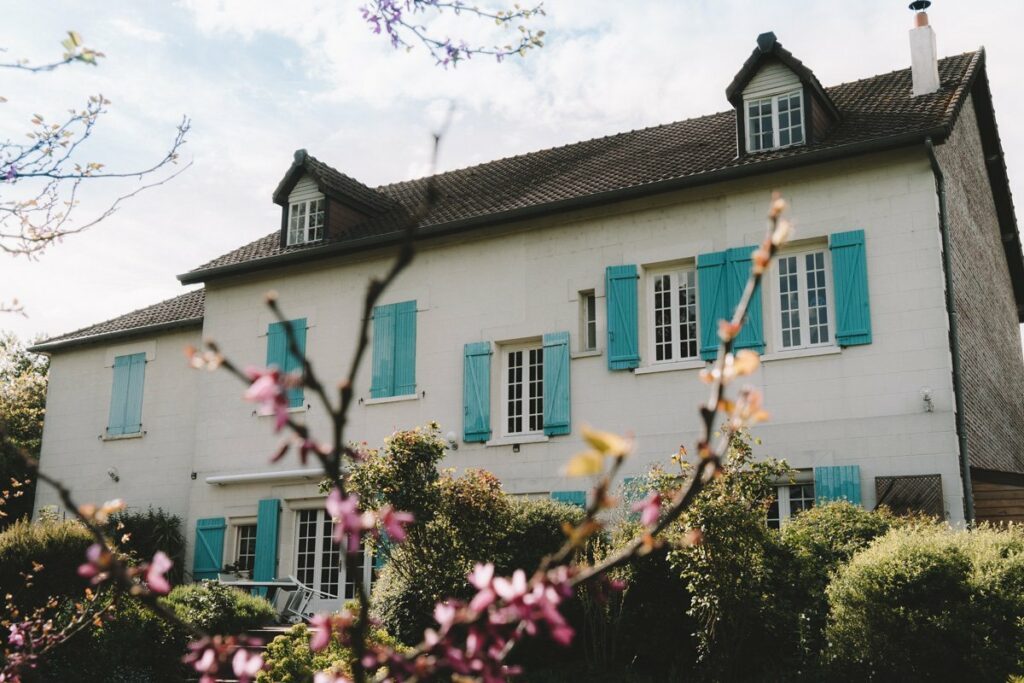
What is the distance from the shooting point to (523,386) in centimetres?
1658

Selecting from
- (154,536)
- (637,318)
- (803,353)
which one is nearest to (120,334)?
(154,536)

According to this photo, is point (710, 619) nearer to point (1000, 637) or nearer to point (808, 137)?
point (1000, 637)

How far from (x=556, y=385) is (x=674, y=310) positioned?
209cm

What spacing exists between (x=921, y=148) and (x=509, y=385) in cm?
694

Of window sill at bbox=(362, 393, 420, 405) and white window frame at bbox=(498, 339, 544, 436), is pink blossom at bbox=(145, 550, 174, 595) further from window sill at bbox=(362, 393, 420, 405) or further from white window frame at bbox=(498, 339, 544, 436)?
window sill at bbox=(362, 393, 420, 405)

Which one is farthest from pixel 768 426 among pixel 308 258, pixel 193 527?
pixel 193 527

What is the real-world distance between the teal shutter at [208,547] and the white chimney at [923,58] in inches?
536

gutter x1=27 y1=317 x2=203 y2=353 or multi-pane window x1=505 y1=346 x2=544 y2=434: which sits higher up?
gutter x1=27 y1=317 x2=203 y2=353

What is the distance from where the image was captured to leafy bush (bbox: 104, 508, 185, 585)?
60.7 ft

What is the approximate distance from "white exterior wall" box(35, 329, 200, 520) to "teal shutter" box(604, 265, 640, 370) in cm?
900

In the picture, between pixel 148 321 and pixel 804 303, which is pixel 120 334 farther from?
pixel 804 303

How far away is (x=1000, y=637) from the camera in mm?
8734

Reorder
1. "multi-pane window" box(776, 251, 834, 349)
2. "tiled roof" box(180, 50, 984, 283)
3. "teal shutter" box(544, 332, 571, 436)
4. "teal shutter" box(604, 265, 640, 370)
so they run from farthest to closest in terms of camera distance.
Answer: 1. "teal shutter" box(544, 332, 571, 436)
2. "teal shutter" box(604, 265, 640, 370)
3. "tiled roof" box(180, 50, 984, 283)
4. "multi-pane window" box(776, 251, 834, 349)

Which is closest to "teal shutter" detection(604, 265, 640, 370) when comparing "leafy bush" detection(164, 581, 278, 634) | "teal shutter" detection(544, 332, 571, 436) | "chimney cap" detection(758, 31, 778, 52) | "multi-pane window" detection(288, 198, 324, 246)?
"teal shutter" detection(544, 332, 571, 436)
